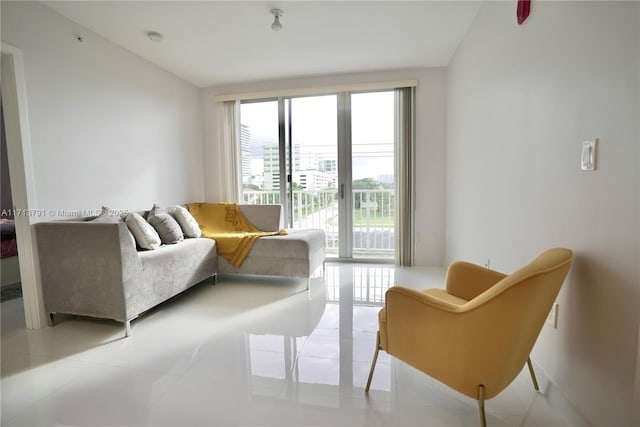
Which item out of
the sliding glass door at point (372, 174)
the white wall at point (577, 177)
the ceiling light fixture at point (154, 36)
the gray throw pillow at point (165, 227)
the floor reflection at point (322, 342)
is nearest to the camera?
the white wall at point (577, 177)

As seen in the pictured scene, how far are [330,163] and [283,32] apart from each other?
71.9 inches

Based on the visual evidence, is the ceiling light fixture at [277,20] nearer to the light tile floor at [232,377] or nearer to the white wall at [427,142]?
the white wall at [427,142]

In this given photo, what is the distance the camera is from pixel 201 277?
3082 mm

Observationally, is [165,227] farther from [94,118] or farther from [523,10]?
[523,10]

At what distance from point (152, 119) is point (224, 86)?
1246 millimetres

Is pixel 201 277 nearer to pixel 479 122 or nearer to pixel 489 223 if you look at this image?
pixel 489 223

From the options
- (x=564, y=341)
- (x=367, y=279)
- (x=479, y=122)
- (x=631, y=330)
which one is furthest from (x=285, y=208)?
(x=631, y=330)

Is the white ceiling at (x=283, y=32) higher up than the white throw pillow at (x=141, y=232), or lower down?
higher up

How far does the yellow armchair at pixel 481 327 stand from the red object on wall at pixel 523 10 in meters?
Answer: 1.35

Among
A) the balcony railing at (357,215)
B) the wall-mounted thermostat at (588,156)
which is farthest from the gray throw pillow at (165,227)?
the wall-mounted thermostat at (588,156)

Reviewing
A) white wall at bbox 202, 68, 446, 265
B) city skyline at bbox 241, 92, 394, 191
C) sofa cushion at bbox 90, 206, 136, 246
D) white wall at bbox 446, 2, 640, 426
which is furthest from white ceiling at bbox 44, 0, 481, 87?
sofa cushion at bbox 90, 206, 136, 246

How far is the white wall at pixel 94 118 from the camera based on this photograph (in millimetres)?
2355

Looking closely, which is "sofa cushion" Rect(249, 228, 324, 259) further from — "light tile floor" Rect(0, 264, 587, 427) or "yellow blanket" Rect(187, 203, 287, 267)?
"light tile floor" Rect(0, 264, 587, 427)

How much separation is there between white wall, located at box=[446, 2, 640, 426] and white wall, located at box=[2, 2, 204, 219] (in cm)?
335
